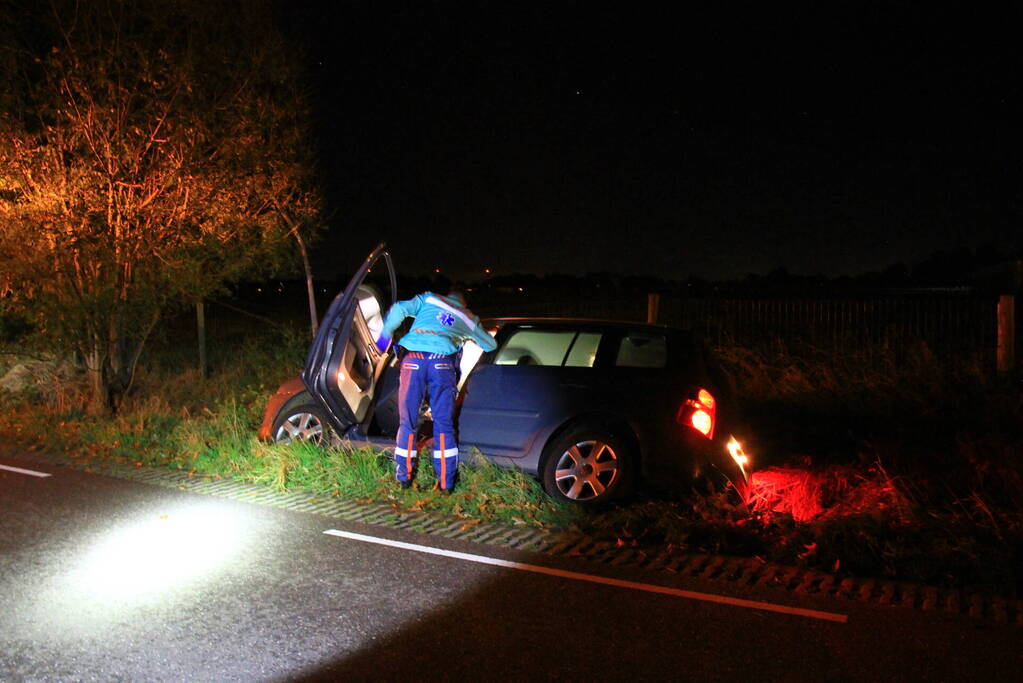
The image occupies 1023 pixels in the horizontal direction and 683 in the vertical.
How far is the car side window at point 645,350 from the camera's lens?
23.2ft

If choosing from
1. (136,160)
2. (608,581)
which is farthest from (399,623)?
(136,160)

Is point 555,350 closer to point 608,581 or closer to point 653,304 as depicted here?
point 608,581

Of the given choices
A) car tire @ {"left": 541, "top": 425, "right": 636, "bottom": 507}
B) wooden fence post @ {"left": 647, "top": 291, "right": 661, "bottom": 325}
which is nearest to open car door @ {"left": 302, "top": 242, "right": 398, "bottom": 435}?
car tire @ {"left": 541, "top": 425, "right": 636, "bottom": 507}

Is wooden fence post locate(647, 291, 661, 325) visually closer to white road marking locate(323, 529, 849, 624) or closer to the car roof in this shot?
the car roof

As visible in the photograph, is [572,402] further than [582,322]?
No

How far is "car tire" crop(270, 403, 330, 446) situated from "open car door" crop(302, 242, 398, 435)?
54cm

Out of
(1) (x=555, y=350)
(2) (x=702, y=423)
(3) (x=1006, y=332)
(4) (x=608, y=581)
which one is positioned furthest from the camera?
(3) (x=1006, y=332)

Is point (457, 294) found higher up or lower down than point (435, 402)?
higher up

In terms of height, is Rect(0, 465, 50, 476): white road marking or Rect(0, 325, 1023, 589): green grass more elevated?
Rect(0, 325, 1023, 589): green grass

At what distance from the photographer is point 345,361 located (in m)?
7.55

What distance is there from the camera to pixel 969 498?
266 inches

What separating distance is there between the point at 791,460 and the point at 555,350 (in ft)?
8.06

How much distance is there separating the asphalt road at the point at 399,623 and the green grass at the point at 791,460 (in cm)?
76

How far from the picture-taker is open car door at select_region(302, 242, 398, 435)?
7348 millimetres
